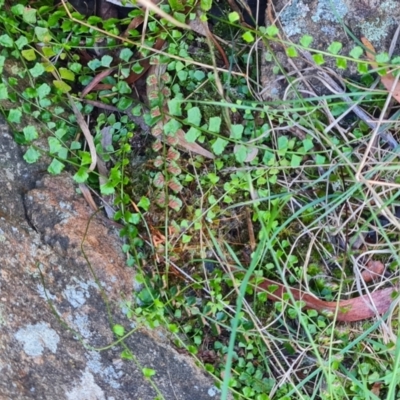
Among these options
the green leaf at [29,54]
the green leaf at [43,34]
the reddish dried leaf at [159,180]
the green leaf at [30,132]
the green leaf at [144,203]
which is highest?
the green leaf at [43,34]

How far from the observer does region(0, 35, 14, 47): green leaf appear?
147cm

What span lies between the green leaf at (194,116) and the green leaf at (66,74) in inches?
15.8

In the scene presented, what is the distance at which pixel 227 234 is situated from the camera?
60.1 inches

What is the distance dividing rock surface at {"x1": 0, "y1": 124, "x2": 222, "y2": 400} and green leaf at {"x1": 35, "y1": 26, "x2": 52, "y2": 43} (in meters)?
0.31

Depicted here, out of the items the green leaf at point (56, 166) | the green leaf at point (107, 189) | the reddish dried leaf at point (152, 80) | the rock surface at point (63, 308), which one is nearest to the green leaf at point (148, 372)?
the rock surface at point (63, 308)

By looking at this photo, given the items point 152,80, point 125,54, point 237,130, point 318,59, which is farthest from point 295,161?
point 125,54

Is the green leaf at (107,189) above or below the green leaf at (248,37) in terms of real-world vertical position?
below

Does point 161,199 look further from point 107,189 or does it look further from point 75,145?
point 75,145

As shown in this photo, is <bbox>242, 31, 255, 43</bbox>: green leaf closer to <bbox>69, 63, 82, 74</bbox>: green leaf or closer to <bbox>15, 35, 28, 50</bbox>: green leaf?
<bbox>69, 63, 82, 74</bbox>: green leaf

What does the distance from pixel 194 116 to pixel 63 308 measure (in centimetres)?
69

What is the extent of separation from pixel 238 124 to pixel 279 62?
0.23 metres

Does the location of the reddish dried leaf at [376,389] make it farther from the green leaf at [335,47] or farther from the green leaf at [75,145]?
the green leaf at [75,145]

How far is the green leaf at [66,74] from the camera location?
1.52 metres

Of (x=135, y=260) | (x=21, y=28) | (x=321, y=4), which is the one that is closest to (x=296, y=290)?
(x=135, y=260)
